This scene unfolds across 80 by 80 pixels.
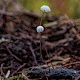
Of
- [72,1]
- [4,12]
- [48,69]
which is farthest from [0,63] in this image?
[72,1]

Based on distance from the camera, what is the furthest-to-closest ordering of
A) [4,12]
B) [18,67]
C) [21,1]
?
[21,1]
[4,12]
[18,67]

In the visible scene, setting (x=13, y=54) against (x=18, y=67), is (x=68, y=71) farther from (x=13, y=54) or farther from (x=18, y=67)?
(x=13, y=54)

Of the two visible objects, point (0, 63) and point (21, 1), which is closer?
point (0, 63)

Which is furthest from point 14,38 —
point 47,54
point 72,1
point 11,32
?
point 72,1

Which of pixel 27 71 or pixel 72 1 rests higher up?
pixel 72 1

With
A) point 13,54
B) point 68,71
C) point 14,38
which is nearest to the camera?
point 68,71

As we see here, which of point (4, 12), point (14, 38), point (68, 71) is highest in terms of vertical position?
point (4, 12)

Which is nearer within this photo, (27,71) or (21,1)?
(27,71)

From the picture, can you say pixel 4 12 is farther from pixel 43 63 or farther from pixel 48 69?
pixel 48 69

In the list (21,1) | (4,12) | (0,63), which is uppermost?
(21,1)
